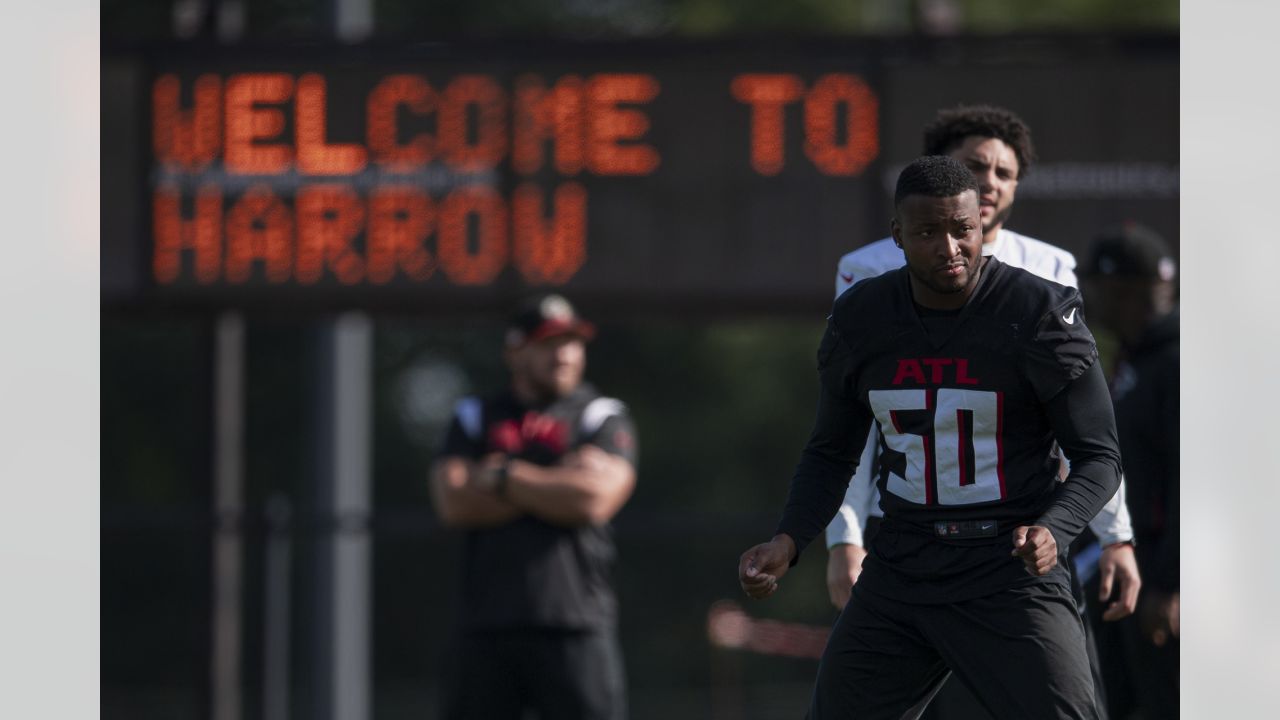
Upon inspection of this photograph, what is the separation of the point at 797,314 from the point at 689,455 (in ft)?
49.5

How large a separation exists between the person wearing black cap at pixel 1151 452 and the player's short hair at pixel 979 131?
1.20m

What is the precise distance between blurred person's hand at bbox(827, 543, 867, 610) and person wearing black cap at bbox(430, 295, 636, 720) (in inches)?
83.1

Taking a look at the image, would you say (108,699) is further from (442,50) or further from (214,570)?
(442,50)

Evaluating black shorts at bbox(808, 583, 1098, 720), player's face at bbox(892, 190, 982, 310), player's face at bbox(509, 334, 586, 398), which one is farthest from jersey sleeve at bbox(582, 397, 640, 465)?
player's face at bbox(892, 190, 982, 310)

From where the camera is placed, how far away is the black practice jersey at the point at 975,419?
4.48 m

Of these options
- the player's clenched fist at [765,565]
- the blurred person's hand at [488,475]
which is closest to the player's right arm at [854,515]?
the player's clenched fist at [765,565]

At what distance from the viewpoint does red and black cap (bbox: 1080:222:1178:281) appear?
6.68 m

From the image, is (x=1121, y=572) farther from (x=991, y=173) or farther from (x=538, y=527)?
(x=538, y=527)

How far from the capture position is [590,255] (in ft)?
32.1

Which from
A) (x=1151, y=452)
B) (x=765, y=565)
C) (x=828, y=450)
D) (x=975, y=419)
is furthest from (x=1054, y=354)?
(x=1151, y=452)

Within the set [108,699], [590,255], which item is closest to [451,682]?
[590,255]

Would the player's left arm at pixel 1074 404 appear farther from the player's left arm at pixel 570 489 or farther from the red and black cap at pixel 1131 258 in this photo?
the player's left arm at pixel 570 489

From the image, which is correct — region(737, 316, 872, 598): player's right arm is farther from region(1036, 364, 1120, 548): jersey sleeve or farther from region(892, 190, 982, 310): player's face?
region(1036, 364, 1120, 548): jersey sleeve

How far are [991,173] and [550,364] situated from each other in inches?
110
